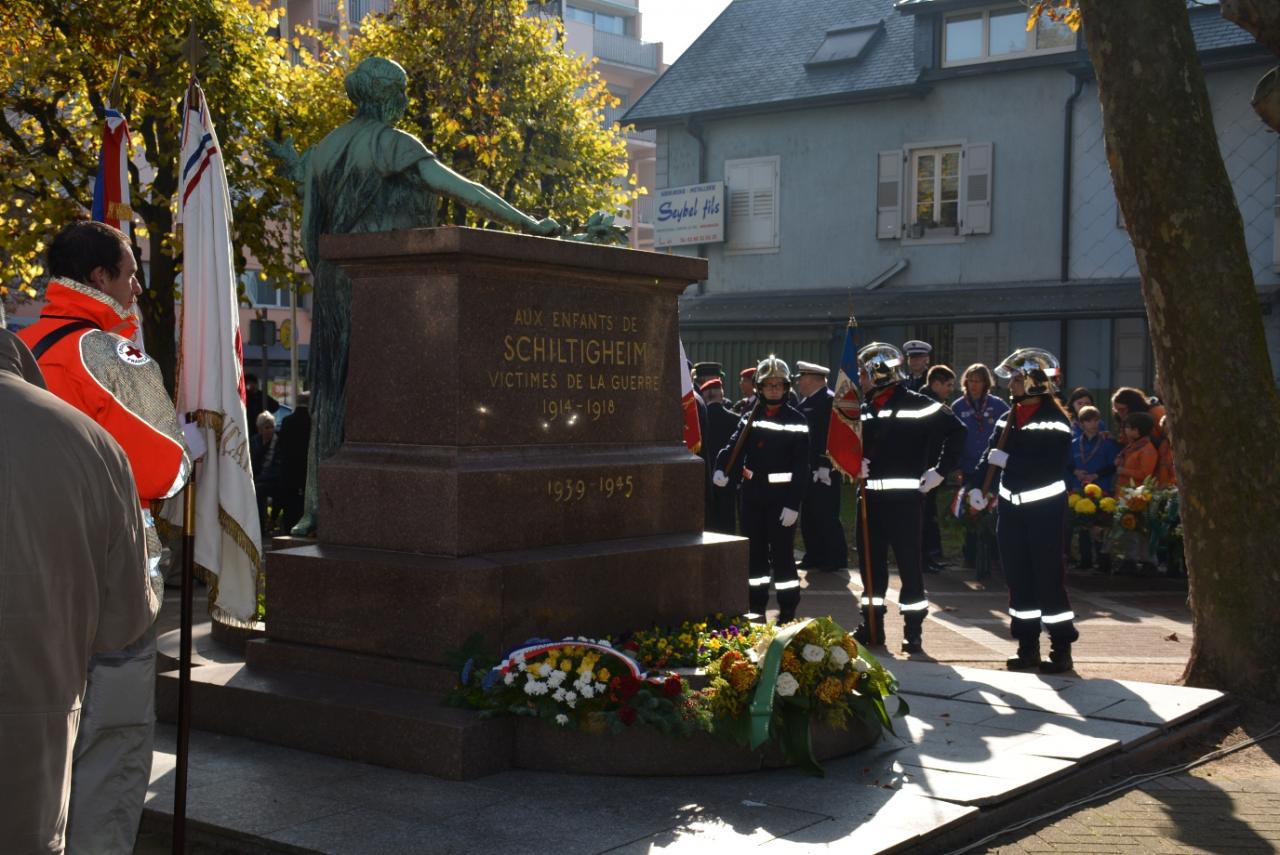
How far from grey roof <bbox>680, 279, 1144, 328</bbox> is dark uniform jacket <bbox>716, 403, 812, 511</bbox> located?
45.9 feet

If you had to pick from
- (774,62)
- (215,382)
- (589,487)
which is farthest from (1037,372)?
(774,62)

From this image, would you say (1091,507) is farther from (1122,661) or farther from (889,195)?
(889,195)

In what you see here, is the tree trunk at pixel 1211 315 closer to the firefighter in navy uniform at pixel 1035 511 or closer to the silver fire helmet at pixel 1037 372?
the firefighter in navy uniform at pixel 1035 511

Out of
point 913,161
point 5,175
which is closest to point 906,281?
point 913,161

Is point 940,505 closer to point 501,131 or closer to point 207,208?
point 501,131

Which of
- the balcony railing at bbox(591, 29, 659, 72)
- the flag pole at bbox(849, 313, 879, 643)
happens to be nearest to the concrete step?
the flag pole at bbox(849, 313, 879, 643)

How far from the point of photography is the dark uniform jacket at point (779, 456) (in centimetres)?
1223

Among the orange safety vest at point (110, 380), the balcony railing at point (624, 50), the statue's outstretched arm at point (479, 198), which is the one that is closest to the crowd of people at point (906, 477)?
the statue's outstretched arm at point (479, 198)

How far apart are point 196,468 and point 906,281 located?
23581 millimetres

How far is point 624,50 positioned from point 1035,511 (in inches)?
2207

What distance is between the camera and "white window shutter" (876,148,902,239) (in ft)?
95.3

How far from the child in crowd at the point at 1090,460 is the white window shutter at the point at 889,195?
492 inches

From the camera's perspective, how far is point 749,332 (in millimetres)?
30094

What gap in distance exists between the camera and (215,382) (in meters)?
6.69
